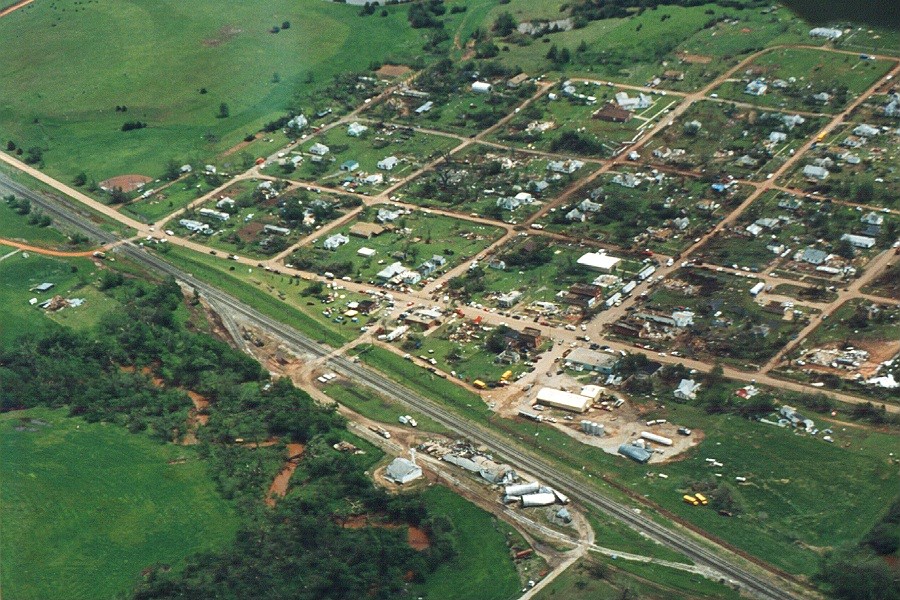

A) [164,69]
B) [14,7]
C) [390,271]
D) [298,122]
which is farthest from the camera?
[14,7]

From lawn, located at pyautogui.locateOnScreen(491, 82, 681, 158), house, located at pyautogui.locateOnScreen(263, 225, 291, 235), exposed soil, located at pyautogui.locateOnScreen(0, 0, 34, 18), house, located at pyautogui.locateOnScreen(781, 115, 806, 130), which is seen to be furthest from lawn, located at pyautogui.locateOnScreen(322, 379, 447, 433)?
exposed soil, located at pyautogui.locateOnScreen(0, 0, 34, 18)

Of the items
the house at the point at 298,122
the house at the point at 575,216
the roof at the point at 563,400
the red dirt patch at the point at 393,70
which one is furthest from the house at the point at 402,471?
the red dirt patch at the point at 393,70

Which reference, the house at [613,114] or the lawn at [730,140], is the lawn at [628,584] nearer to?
the lawn at [730,140]

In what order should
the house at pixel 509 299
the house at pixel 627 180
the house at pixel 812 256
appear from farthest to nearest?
the house at pixel 627 180
the house at pixel 812 256
the house at pixel 509 299

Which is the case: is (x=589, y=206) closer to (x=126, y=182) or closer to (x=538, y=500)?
(x=538, y=500)

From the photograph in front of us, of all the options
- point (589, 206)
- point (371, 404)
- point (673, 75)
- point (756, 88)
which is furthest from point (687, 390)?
point (673, 75)
